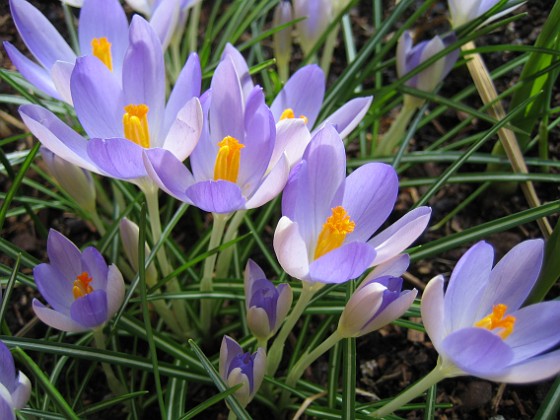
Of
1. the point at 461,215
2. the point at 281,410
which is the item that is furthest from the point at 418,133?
the point at 281,410

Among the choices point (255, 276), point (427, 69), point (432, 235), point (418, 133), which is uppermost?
point (427, 69)

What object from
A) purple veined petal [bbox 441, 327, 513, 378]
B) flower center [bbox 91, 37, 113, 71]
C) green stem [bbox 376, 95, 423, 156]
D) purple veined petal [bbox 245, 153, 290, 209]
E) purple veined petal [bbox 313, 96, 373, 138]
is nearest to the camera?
purple veined petal [bbox 441, 327, 513, 378]

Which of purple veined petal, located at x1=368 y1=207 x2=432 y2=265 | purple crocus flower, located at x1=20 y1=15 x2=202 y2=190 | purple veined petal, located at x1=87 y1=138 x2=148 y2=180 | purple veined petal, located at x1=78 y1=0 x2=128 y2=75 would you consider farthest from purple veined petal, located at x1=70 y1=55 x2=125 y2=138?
purple veined petal, located at x1=368 y1=207 x2=432 y2=265

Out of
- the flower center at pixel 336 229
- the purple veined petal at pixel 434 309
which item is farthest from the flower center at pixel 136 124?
the purple veined petal at pixel 434 309

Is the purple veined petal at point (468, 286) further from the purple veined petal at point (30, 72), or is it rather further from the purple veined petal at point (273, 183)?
the purple veined petal at point (30, 72)

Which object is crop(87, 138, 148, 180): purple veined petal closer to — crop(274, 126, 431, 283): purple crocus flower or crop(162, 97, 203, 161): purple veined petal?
crop(162, 97, 203, 161): purple veined petal

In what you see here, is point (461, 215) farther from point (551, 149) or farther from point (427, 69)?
point (427, 69)

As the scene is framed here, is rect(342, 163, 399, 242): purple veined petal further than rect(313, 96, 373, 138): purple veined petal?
No
